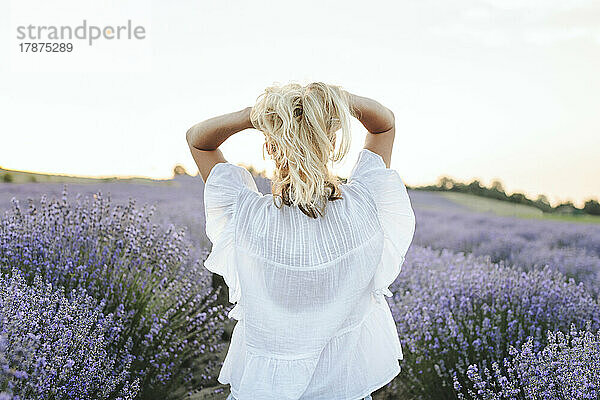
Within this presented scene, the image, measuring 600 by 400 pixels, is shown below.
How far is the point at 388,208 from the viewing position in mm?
1585

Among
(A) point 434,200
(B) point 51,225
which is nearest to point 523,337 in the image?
(B) point 51,225

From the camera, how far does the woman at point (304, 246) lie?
1427 mm

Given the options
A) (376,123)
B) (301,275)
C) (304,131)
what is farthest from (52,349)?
(376,123)

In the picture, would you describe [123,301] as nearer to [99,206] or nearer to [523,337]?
[99,206]

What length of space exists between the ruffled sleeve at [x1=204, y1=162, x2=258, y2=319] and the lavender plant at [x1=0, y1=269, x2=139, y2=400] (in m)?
0.56

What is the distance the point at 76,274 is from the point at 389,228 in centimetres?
144

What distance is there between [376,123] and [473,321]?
A: 1.33m

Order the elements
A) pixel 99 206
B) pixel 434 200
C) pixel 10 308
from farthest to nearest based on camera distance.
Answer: pixel 434 200
pixel 99 206
pixel 10 308

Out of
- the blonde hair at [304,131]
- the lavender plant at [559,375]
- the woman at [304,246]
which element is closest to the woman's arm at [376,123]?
the woman at [304,246]

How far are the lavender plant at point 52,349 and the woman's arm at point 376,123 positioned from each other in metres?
1.10

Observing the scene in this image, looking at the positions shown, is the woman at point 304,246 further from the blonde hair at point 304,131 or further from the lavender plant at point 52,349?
the lavender plant at point 52,349

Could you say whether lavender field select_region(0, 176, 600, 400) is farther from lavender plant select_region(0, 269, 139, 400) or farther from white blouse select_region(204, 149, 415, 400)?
white blouse select_region(204, 149, 415, 400)

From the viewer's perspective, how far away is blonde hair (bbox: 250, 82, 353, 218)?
A: 139 cm

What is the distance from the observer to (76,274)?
2.38 metres
